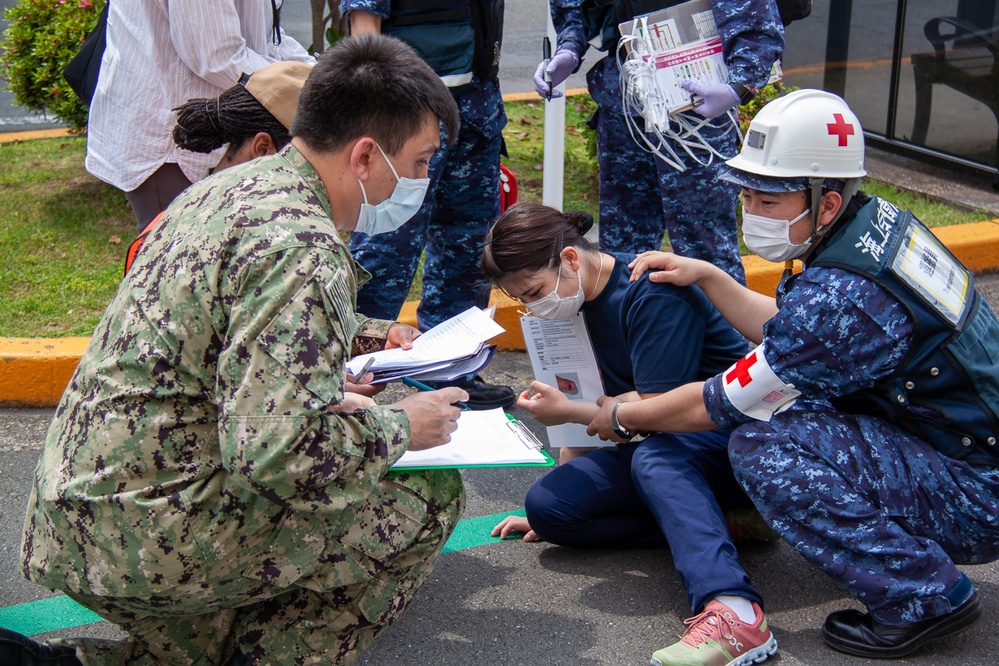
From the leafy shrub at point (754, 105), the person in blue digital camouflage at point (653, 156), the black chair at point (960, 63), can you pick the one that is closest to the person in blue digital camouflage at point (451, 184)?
the person in blue digital camouflage at point (653, 156)

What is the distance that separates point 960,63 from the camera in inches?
253

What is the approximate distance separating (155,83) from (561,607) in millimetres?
2018

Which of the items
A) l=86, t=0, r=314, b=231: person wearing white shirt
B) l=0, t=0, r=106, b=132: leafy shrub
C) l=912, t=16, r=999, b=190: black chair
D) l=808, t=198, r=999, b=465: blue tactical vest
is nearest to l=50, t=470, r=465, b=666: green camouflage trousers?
l=808, t=198, r=999, b=465: blue tactical vest

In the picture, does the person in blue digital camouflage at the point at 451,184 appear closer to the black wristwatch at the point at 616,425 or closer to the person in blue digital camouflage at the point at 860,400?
the black wristwatch at the point at 616,425

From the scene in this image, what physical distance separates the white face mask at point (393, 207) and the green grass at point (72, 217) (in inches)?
92.6

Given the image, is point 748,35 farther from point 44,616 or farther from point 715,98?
point 44,616

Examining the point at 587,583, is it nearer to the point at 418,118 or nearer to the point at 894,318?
the point at 894,318

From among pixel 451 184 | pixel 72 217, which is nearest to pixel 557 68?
pixel 451 184

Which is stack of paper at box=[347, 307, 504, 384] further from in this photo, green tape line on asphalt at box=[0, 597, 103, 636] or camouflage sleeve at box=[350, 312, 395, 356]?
green tape line on asphalt at box=[0, 597, 103, 636]

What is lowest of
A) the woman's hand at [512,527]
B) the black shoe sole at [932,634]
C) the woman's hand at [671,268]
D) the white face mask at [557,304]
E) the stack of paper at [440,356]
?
the woman's hand at [512,527]

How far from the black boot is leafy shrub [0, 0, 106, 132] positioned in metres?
3.92

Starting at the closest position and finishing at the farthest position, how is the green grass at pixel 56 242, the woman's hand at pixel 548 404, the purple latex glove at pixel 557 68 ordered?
1. the woman's hand at pixel 548 404
2. the purple latex glove at pixel 557 68
3. the green grass at pixel 56 242

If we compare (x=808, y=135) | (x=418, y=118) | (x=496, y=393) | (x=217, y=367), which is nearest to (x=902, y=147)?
(x=496, y=393)

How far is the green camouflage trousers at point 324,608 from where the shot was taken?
223cm
